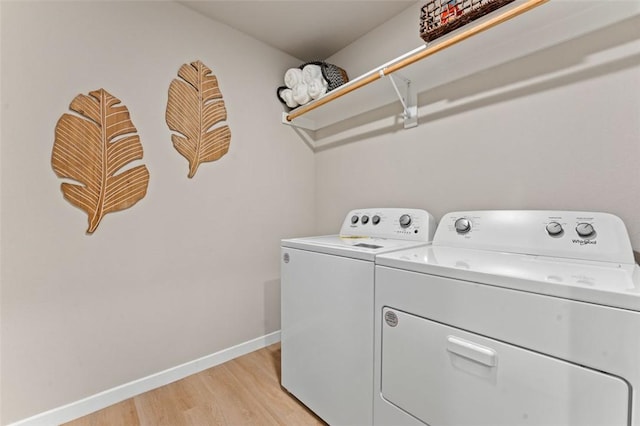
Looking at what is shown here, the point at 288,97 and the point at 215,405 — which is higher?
the point at 288,97

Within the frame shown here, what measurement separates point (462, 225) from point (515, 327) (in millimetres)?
610

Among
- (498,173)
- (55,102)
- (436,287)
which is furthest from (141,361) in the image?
(498,173)

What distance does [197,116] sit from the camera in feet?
5.49

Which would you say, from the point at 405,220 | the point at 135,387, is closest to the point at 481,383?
the point at 405,220

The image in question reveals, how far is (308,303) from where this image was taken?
4.25 ft

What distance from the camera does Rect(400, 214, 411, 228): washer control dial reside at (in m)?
1.48

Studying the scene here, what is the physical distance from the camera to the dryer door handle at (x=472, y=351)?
73 cm

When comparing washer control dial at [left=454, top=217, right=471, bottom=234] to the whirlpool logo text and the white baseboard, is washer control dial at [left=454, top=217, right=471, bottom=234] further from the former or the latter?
the white baseboard

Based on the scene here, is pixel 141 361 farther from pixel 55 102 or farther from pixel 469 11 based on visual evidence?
pixel 469 11

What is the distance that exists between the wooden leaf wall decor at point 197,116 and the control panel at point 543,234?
4.63 feet

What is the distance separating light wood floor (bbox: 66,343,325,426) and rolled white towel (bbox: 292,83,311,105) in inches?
69.9

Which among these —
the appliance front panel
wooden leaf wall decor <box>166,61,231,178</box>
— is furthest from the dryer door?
wooden leaf wall decor <box>166,61,231,178</box>

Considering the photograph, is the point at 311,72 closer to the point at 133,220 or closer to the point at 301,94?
the point at 301,94

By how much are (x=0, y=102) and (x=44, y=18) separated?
432mm
